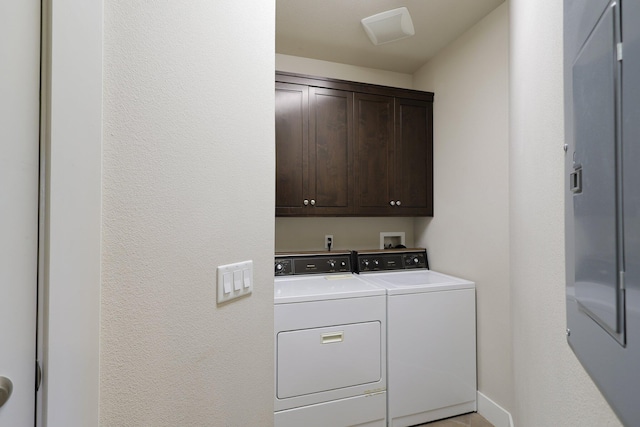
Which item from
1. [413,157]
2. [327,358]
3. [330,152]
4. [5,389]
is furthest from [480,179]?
[5,389]

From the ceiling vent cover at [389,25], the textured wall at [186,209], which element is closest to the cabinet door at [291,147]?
the ceiling vent cover at [389,25]

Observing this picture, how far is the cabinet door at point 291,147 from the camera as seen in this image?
2213 mm

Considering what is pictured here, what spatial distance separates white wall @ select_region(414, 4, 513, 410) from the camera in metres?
1.91

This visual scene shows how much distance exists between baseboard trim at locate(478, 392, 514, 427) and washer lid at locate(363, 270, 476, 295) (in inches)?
28.9

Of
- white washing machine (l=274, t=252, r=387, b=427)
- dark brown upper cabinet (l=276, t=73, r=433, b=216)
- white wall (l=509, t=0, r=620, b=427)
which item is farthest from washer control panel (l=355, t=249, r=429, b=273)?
white wall (l=509, t=0, r=620, b=427)

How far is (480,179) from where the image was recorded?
2.11m

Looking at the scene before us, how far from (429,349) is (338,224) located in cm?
120

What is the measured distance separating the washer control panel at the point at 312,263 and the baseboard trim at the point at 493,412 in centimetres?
123

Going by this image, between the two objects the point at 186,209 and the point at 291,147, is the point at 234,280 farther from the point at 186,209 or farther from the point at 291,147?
the point at 291,147

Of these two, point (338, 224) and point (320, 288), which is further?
point (338, 224)

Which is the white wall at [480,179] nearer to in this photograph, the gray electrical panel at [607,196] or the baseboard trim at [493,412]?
the baseboard trim at [493,412]

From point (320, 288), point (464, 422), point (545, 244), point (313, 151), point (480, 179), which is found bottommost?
point (464, 422)

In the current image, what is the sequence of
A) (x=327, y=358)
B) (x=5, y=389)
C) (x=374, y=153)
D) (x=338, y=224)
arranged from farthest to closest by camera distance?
(x=338, y=224)
(x=374, y=153)
(x=327, y=358)
(x=5, y=389)

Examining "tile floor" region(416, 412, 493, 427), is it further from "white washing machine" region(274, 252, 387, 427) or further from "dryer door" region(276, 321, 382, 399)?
"dryer door" region(276, 321, 382, 399)
